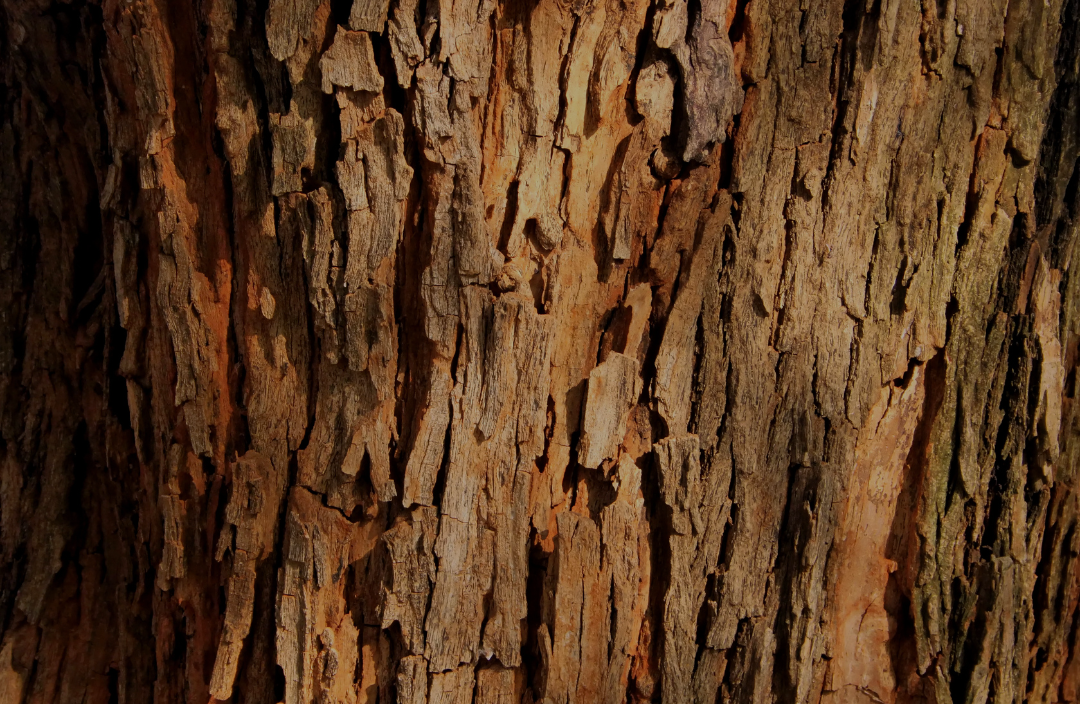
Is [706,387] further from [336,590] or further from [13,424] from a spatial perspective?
[13,424]

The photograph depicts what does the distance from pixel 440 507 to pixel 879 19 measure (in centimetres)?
126

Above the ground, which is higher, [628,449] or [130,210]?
[130,210]

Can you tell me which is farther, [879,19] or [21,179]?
[21,179]

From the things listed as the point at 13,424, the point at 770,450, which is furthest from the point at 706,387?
the point at 13,424

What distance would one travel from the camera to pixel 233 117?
1.59 metres

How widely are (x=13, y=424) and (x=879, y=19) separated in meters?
2.25

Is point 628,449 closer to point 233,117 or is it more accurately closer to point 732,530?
point 732,530

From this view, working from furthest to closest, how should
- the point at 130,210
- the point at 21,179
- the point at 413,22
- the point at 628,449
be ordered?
the point at 21,179
the point at 130,210
the point at 628,449
the point at 413,22

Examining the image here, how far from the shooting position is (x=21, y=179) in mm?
2107

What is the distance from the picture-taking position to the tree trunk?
151 cm

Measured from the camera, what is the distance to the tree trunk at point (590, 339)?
1.51m

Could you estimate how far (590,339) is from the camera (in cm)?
157

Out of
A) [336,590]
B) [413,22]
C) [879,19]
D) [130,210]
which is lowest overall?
[336,590]

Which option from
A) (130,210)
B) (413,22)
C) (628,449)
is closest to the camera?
(413,22)
